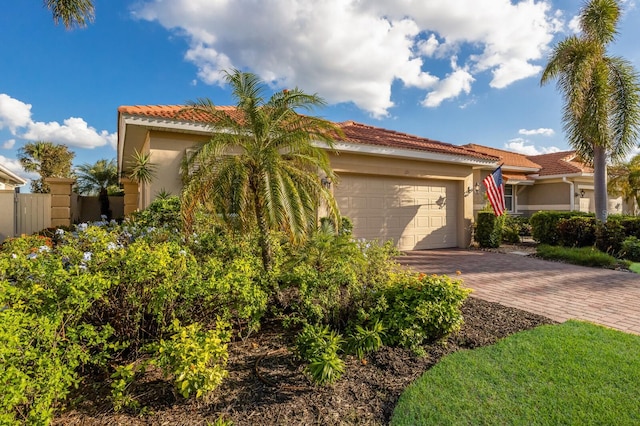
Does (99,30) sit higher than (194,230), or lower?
higher

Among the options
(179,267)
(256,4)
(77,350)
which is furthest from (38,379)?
(256,4)

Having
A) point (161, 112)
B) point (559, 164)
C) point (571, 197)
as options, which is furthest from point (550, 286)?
point (559, 164)

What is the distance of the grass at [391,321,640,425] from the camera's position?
8.54 ft

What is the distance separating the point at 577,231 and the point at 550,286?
6938mm

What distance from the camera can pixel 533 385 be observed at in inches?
118

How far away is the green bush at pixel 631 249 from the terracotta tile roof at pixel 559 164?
415 inches

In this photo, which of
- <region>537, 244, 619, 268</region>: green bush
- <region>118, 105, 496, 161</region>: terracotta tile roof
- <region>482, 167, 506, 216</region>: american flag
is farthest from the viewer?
<region>482, 167, 506, 216</region>: american flag

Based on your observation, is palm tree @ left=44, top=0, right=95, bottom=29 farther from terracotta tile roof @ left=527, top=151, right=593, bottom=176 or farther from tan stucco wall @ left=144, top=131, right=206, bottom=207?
terracotta tile roof @ left=527, top=151, right=593, bottom=176

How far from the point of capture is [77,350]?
2656 mm

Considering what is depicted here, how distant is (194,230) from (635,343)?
625 centimetres

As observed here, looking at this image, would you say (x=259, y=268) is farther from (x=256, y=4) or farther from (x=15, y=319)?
(x=256, y=4)

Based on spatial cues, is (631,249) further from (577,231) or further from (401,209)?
(401,209)

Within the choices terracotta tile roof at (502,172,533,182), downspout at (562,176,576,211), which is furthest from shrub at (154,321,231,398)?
downspout at (562,176,576,211)

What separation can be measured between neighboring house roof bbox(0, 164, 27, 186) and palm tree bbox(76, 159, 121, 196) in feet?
9.33
